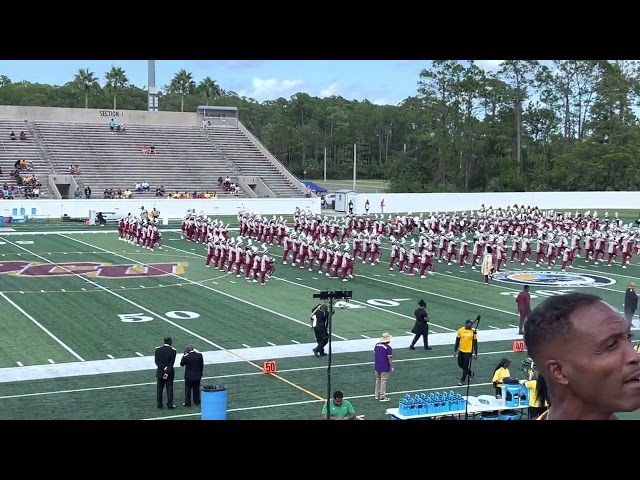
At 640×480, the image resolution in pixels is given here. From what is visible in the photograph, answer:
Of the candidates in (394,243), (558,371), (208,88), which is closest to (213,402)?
(558,371)

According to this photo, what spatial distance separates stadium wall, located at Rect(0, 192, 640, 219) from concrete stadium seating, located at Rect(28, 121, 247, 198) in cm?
407

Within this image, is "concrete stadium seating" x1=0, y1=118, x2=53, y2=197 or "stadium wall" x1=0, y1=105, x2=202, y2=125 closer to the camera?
"concrete stadium seating" x1=0, y1=118, x2=53, y2=197

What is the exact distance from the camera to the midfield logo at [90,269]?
21.9 metres

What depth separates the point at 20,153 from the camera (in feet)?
151

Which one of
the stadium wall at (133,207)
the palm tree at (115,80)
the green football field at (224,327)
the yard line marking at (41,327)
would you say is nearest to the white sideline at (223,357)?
the green football field at (224,327)

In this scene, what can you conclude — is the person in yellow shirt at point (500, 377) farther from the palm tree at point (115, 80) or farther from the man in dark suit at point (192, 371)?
the palm tree at point (115, 80)

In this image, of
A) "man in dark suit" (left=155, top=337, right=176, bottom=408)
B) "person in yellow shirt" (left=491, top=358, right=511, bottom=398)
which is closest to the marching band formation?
"man in dark suit" (left=155, top=337, right=176, bottom=408)

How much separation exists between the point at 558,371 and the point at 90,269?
22.0 meters

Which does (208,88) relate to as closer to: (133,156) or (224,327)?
(133,156)

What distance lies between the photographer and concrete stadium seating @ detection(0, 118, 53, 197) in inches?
1708

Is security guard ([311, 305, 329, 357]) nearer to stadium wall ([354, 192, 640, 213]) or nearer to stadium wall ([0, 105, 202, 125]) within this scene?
stadium wall ([354, 192, 640, 213])

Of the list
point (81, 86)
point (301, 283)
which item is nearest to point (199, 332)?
point (301, 283)

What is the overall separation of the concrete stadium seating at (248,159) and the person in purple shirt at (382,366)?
3622cm
